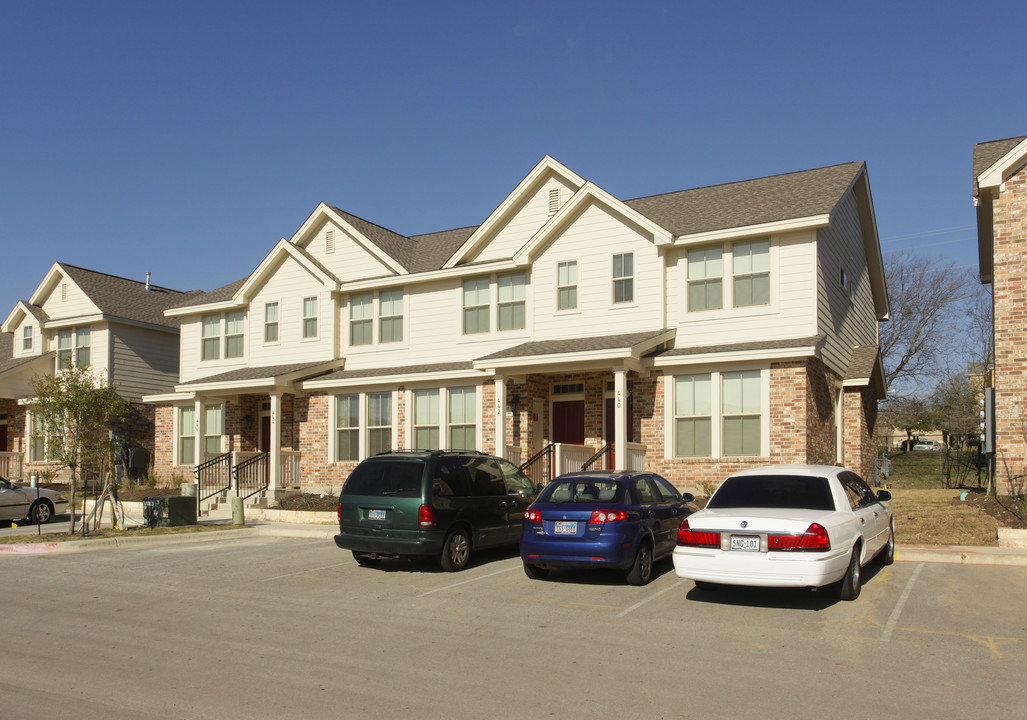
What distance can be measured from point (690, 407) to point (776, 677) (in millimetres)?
12981

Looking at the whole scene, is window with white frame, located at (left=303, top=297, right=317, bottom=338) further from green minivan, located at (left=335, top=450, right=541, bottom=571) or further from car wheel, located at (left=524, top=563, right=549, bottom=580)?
car wheel, located at (left=524, top=563, right=549, bottom=580)

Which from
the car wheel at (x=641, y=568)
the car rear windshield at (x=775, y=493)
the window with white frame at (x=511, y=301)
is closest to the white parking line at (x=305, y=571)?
the car wheel at (x=641, y=568)

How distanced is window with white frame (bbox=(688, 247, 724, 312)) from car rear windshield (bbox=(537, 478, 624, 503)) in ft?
30.4

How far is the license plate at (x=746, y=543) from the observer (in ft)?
30.9

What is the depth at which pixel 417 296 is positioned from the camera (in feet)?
81.7

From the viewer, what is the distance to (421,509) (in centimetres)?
A: 1245

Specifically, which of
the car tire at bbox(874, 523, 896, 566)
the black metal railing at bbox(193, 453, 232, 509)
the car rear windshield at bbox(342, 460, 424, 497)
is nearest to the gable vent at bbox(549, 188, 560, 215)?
the black metal railing at bbox(193, 453, 232, 509)

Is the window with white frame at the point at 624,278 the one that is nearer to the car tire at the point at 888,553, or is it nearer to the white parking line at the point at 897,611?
the car tire at the point at 888,553

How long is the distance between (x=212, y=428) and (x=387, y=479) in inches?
667

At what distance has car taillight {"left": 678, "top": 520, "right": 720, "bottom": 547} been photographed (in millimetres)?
9690

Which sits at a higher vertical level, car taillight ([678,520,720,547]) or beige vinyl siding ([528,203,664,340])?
beige vinyl siding ([528,203,664,340])

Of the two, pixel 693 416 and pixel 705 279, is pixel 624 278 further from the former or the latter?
pixel 693 416

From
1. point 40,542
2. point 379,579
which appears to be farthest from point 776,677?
point 40,542

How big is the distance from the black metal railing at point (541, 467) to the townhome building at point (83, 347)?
627 inches
